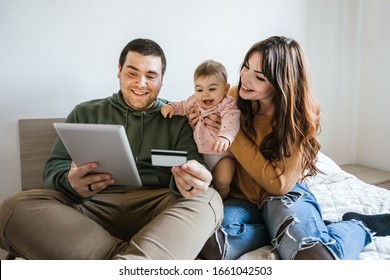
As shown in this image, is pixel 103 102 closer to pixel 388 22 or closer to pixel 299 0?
pixel 299 0

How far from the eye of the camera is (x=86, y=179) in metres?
0.94

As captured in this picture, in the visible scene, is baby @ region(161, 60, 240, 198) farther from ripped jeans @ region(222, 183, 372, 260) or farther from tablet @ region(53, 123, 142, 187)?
tablet @ region(53, 123, 142, 187)

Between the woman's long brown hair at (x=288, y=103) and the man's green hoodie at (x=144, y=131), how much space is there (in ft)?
0.83

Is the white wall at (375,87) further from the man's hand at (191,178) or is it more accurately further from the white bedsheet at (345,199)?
the man's hand at (191,178)

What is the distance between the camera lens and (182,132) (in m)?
1.18

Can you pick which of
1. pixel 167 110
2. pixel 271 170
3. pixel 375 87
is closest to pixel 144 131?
pixel 167 110

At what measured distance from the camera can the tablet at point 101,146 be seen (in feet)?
2.70

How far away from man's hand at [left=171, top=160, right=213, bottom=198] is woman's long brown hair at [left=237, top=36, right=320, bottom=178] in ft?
0.85

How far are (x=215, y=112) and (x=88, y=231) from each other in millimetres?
530

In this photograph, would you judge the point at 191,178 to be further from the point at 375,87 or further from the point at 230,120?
the point at 375,87

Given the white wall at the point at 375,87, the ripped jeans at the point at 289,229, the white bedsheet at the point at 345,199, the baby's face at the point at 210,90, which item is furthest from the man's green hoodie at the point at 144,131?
the white wall at the point at 375,87

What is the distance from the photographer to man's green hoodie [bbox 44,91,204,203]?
113cm

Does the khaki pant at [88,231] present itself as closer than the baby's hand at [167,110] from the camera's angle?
Yes

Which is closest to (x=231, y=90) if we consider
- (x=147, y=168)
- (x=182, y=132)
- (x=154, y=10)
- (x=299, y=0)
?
(x=182, y=132)
